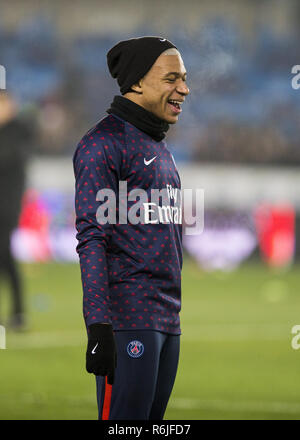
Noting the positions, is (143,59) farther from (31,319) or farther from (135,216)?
(31,319)

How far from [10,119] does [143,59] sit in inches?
253

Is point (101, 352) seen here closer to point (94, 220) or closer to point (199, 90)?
point (94, 220)

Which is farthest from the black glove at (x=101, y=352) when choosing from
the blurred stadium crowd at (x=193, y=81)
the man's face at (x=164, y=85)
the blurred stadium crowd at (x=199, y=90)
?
the blurred stadium crowd at (x=199, y=90)

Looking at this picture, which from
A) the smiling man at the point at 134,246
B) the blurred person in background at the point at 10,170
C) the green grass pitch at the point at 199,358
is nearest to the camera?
the smiling man at the point at 134,246

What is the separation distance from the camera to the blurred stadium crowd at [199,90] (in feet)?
64.7

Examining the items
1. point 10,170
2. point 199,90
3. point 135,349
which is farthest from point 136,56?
point 199,90

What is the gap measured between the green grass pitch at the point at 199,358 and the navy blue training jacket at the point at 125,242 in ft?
7.51

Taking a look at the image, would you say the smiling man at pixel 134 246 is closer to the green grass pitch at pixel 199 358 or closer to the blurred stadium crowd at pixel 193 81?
the green grass pitch at pixel 199 358

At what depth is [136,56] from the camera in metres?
3.02

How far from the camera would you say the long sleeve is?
2.82m

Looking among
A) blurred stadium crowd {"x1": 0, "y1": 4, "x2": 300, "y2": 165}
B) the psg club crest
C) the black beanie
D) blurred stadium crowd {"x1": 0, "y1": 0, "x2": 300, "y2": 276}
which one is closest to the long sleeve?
the psg club crest

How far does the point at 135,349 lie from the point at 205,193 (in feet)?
51.5

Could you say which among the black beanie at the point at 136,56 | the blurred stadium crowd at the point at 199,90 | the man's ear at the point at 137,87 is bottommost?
the man's ear at the point at 137,87

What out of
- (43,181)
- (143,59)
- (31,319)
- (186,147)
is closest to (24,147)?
(31,319)
